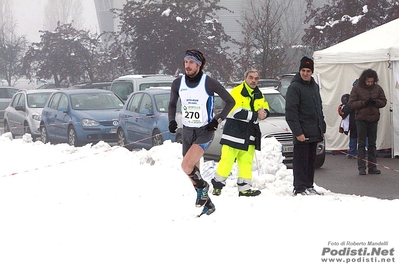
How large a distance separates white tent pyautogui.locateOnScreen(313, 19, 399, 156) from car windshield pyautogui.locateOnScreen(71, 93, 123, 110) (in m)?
5.62

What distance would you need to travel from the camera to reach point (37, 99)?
22.7 m

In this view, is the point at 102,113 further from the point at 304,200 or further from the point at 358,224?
the point at 358,224

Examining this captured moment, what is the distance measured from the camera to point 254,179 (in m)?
10.0

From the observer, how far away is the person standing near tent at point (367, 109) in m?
12.6

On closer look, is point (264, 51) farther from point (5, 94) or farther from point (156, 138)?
point (5, 94)

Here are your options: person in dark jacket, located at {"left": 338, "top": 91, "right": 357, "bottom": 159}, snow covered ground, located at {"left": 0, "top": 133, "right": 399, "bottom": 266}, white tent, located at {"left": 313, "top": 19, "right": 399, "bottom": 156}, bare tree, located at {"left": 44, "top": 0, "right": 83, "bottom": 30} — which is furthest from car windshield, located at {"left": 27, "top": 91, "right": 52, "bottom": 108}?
bare tree, located at {"left": 44, "top": 0, "right": 83, "bottom": 30}

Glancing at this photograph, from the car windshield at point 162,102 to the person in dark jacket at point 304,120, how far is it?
6.83m

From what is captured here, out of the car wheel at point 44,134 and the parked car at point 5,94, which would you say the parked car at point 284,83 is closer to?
the car wheel at point 44,134

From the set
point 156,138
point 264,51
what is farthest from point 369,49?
point 264,51

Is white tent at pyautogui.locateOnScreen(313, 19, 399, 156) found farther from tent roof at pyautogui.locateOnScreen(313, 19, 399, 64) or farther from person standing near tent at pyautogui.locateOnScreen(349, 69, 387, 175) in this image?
person standing near tent at pyautogui.locateOnScreen(349, 69, 387, 175)

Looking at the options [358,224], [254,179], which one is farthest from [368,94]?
[358,224]

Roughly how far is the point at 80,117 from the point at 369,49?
713 cm

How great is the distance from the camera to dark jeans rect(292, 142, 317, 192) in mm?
9719

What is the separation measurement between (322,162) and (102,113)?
662 cm
